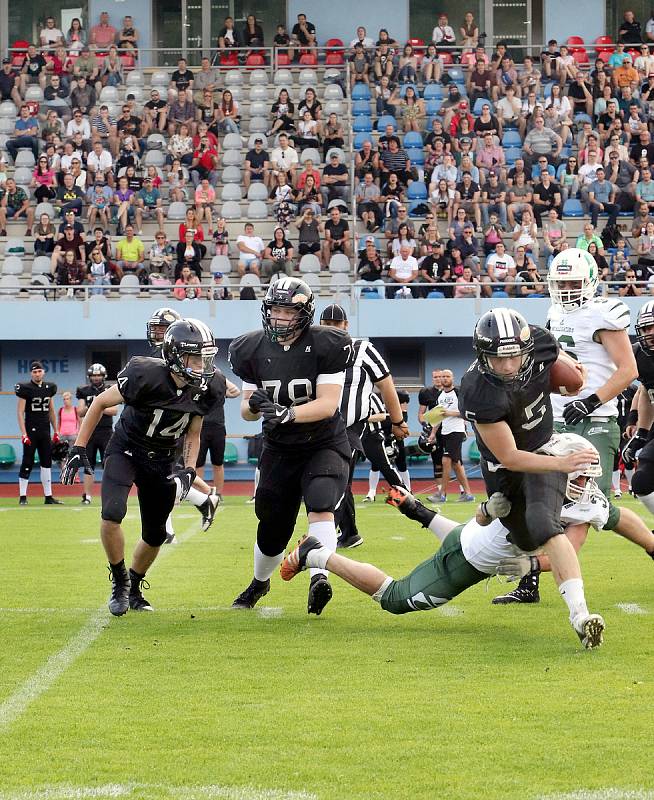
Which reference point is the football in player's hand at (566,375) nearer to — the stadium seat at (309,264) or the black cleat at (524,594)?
the black cleat at (524,594)

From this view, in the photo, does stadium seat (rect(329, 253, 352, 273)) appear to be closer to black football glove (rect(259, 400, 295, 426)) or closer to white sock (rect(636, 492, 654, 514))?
white sock (rect(636, 492, 654, 514))

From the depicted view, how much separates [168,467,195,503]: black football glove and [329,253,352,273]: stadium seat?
13.5 meters

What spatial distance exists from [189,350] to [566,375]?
1.79 m

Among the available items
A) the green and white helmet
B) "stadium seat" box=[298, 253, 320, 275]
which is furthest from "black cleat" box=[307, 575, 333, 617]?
"stadium seat" box=[298, 253, 320, 275]

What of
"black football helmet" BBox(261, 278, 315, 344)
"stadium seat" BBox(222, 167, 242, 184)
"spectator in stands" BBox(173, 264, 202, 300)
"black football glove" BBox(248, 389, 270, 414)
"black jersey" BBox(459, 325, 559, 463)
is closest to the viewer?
"black jersey" BBox(459, 325, 559, 463)

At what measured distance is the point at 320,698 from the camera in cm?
434

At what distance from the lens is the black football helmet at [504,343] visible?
4875mm

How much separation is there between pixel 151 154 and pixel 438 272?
5.73m

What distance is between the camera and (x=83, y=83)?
22.2 metres

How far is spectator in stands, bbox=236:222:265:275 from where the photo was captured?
63.7 ft

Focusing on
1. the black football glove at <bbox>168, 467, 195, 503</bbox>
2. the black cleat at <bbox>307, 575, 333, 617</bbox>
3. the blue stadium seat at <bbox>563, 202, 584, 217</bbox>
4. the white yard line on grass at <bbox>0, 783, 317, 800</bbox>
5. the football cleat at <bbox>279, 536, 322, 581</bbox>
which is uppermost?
the blue stadium seat at <bbox>563, 202, 584, 217</bbox>

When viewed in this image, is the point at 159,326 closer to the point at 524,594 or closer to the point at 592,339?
the point at 592,339

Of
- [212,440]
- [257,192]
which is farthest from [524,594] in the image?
[257,192]

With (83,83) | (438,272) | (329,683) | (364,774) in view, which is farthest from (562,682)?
(83,83)
